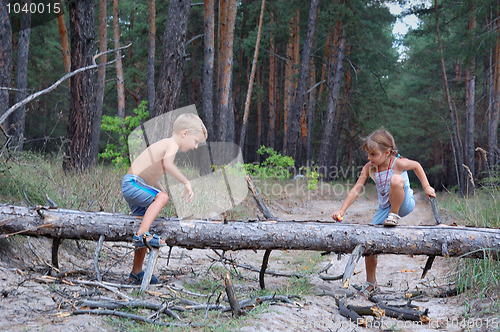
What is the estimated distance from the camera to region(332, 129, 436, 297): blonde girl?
4445mm

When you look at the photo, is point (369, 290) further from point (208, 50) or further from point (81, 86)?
point (208, 50)

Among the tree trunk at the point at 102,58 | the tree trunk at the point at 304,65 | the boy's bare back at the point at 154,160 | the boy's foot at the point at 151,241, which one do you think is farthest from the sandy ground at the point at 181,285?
the tree trunk at the point at 102,58

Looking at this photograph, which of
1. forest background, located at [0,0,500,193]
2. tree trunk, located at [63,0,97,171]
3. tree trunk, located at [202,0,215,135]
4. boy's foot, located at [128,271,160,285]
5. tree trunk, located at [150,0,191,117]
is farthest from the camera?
tree trunk, located at [202,0,215,135]

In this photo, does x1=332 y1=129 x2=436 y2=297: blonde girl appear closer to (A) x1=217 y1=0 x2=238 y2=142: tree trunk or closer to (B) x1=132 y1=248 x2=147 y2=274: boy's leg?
(B) x1=132 y1=248 x2=147 y2=274: boy's leg

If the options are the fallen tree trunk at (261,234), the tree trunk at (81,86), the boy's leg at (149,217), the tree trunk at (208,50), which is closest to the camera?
the boy's leg at (149,217)

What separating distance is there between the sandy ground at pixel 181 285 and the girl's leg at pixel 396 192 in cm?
87

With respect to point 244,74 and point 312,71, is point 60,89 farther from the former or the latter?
point 312,71

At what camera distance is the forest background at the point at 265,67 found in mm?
9109

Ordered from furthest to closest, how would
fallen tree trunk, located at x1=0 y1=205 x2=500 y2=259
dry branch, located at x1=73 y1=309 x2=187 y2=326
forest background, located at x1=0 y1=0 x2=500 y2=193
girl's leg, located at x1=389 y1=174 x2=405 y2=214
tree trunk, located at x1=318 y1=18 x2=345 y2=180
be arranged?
tree trunk, located at x1=318 y1=18 x2=345 y2=180 < forest background, located at x1=0 y1=0 x2=500 y2=193 < girl's leg, located at x1=389 y1=174 x2=405 y2=214 < fallen tree trunk, located at x1=0 y1=205 x2=500 y2=259 < dry branch, located at x1=73 y1=309 x2=187 y2=326

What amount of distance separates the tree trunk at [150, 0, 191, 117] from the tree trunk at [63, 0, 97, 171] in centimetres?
147

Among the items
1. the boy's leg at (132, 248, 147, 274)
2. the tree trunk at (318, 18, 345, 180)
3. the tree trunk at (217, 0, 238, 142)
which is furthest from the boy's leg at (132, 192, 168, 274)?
the tree trunk at (318, 18, 345, 180)

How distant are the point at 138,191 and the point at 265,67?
90.7ft

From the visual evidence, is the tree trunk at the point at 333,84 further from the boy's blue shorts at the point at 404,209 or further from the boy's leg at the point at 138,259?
the boy's leg at the point at 138,259

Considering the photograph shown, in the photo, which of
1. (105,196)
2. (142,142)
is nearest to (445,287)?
(105,196)
